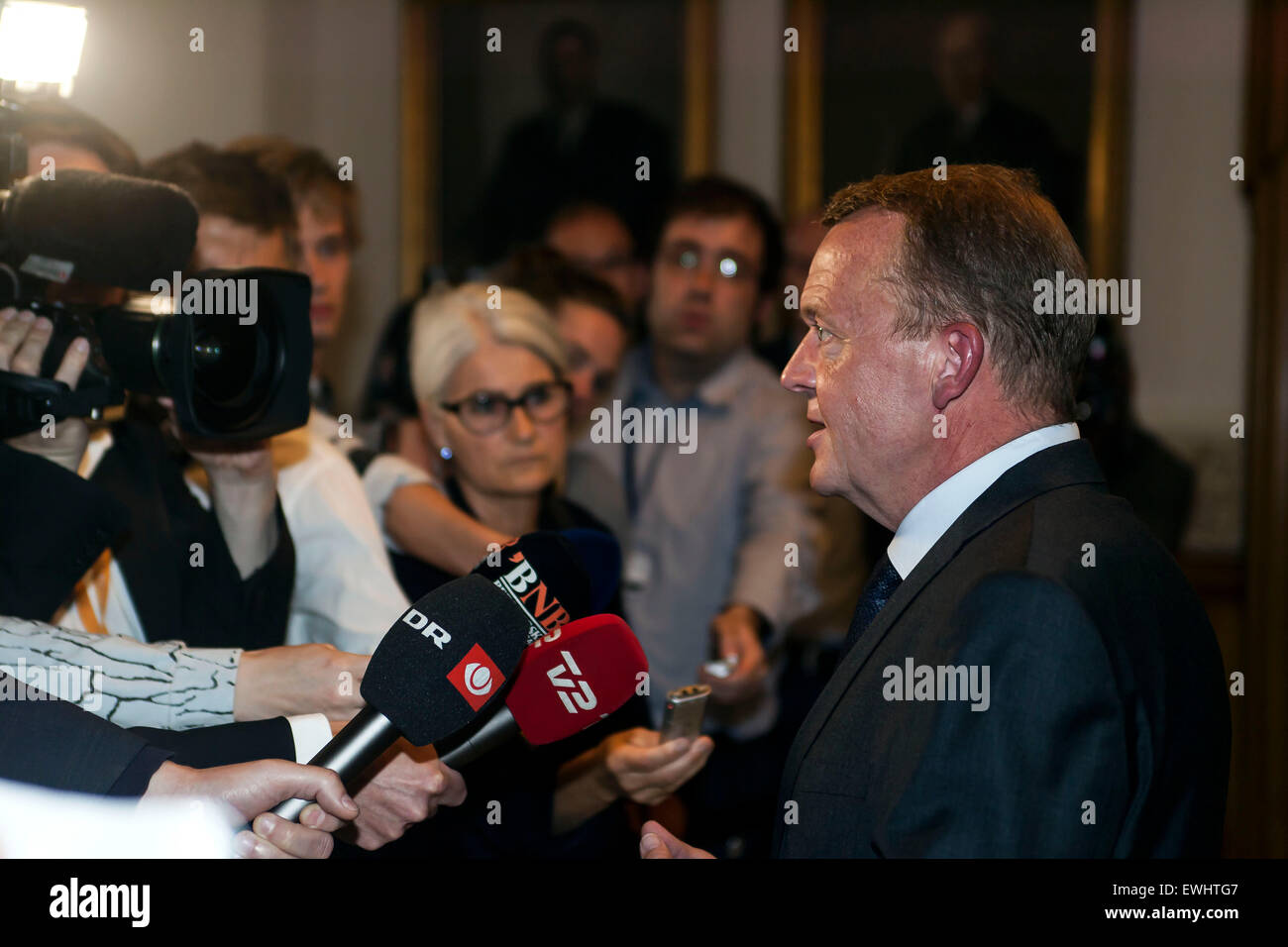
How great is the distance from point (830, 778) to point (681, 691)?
512 millimetres

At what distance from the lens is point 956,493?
4.58 feet

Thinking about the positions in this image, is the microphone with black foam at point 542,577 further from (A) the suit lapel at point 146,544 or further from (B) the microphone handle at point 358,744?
(A) the suit lapel at point 146,544

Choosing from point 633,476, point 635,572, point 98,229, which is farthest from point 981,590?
point 633,476

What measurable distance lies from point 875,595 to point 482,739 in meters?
0.49

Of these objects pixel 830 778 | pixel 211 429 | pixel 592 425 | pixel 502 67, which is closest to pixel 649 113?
pixel 502 67

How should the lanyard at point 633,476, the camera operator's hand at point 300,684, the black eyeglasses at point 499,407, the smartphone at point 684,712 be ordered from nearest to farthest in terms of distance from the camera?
the camera operator's hand at point 300,684 < the smartphone at point 684,712 < the black eyeglasses at point 499,407 < the lanyard at point 633,476

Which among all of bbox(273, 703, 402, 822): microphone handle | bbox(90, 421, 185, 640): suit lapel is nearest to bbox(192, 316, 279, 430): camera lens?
bbox(90, 421, 185, 640): suit lapel

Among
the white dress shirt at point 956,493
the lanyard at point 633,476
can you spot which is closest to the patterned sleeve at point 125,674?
the white dress shirt at point 956,493

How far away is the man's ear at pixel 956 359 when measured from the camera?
4.49ft

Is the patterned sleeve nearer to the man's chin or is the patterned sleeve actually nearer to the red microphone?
the red microphone

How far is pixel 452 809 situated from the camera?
1887 millimetres

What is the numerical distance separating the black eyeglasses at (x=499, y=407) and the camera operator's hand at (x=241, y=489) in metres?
0.58

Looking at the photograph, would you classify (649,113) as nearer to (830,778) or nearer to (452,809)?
(452,809)
